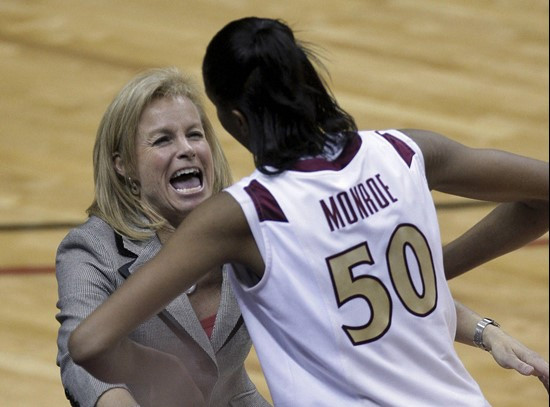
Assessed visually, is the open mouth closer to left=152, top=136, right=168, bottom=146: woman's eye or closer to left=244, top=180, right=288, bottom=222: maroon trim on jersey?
left=152, top=136, right=168, bottom=146: woman's eye

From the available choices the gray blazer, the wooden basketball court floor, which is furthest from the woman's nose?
the wooden basketball court floor

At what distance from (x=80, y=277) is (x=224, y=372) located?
1.39ft

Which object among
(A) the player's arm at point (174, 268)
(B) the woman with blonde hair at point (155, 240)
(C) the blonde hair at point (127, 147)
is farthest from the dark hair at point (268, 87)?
(C) the blonde hair at point (127, 147)

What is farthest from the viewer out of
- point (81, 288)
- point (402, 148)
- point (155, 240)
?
point (155, 240)

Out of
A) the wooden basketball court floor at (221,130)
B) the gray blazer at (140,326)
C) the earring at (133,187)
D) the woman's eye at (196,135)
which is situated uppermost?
the woman's eye at (196,135)

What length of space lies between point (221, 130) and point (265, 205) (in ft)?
12.5

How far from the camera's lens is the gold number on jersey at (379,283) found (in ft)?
6.49

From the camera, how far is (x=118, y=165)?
9.79ft

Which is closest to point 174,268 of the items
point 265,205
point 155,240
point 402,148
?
point 265,205

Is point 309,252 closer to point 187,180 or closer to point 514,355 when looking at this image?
point 514,355

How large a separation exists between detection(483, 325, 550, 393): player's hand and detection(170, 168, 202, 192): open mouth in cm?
86

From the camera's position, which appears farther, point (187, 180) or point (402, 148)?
point (187, 180)

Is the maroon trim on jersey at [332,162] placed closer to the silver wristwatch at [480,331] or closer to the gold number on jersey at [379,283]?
the gold number on jersey at [379,283]

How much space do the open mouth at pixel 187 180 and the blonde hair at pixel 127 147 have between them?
0.09 m
